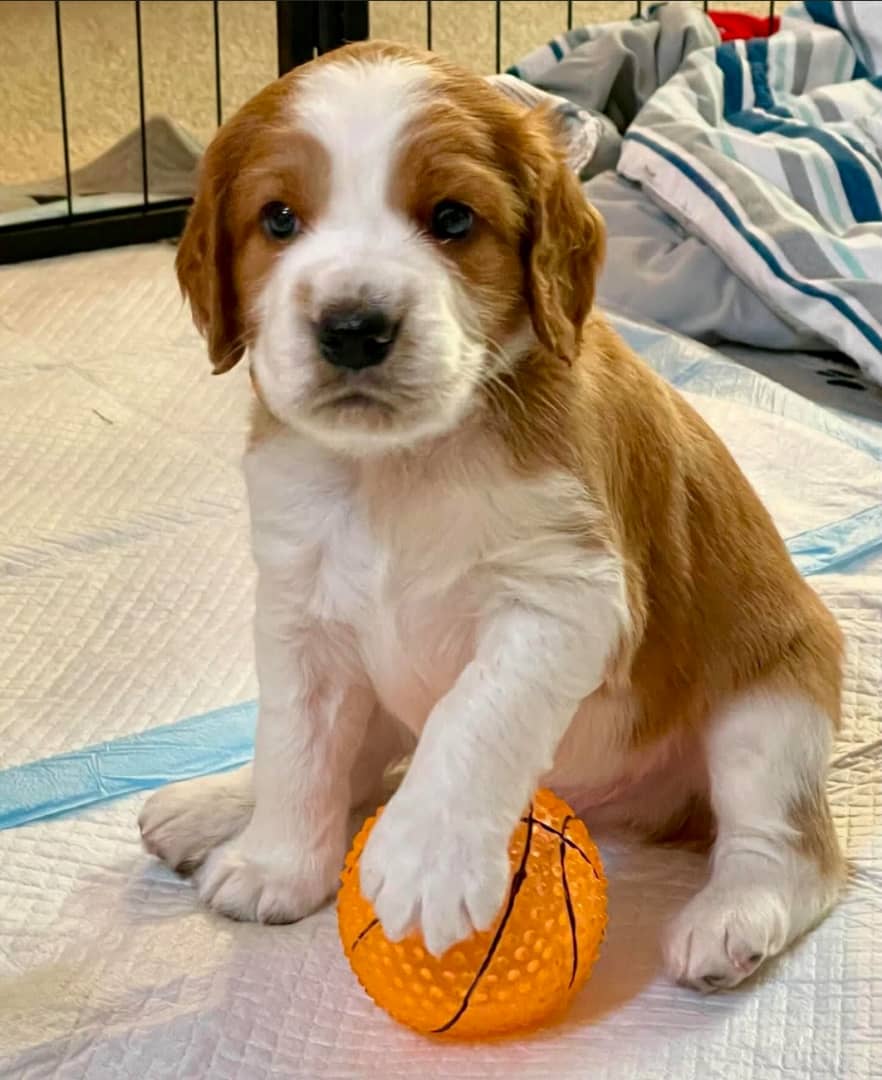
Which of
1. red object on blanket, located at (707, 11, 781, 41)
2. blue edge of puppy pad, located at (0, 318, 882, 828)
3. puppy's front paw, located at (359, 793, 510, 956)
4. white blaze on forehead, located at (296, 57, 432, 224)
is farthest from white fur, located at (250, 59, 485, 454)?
red object on blanket, located at (707, 11, 781, 41)

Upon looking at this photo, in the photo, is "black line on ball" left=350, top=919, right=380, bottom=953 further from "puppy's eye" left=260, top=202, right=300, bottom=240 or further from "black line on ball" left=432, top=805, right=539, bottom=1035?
"puppy's eye" left=260, top=202, right=300, bottom=240

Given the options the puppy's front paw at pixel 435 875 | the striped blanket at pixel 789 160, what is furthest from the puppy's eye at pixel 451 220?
the striped blanket at pixel 789 160

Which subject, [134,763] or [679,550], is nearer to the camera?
[679,550]

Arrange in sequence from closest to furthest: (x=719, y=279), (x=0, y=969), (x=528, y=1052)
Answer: (x=528, y=1052)
(x=0, y=969)
(x=719, y=279)

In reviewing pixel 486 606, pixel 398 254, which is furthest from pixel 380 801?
pixel 398 254

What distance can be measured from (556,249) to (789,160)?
2095mm

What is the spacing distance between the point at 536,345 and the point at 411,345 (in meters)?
0.21

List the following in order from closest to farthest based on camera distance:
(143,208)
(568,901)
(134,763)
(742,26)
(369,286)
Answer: (369,286)
(568,901)
(134,763)
(143,208)
(742,26)

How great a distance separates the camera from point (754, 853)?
5.58 feet

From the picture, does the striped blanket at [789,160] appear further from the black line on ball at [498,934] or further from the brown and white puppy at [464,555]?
the black line on ball at [498,934]

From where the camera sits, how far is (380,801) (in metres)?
1.93

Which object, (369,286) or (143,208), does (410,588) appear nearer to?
(369,286)

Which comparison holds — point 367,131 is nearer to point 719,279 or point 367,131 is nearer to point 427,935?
point 427,935

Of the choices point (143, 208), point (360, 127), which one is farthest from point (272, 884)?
point (143, 208)
